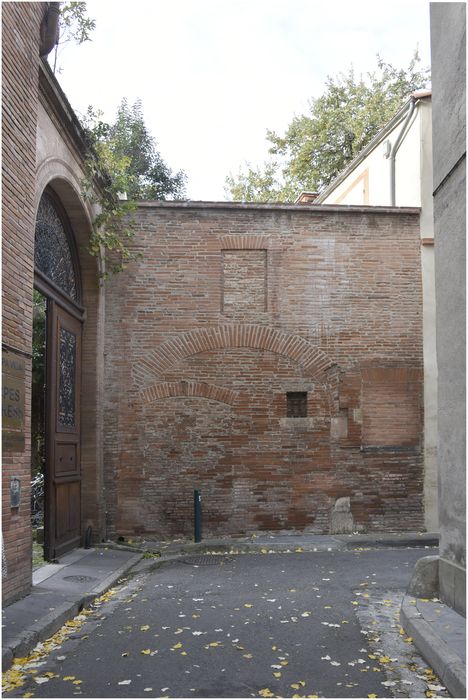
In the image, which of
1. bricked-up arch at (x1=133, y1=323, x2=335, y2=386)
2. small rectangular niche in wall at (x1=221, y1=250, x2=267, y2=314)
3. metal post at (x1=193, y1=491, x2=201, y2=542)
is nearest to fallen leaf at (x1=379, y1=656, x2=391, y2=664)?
metal post at (x1=193, y1=491, x2=201, y2=542)

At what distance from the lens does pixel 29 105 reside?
8.39 metres

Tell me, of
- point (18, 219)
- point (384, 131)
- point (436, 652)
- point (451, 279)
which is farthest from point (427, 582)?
point (384, 131)

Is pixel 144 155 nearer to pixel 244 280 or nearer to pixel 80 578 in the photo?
pixel 244 280

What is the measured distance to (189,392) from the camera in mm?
13500

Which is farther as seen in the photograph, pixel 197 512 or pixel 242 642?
pixel 197 512

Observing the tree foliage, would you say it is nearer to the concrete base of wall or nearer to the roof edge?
the roof edge

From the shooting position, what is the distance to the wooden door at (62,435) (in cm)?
1077

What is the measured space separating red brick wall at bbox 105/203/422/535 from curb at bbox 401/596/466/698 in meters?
6.57

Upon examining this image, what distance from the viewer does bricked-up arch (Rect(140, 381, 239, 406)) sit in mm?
13438

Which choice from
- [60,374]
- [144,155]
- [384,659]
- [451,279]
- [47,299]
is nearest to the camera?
[384,659]

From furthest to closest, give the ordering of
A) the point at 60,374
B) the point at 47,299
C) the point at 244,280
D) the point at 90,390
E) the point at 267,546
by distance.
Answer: the point at 244,280 < the point at 90,390 < the point at 267,546 < the point at 60,374 < the point at 47,299

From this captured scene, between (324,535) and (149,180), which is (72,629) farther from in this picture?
(149,180)

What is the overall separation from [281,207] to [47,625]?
29.4 ft

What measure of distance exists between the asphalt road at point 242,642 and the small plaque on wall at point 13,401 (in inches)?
73.8
